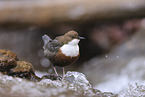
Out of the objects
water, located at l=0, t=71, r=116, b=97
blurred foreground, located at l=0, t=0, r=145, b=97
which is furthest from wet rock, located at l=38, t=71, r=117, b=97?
blurred foreground, located at l=0, t=0, r=145, b=97

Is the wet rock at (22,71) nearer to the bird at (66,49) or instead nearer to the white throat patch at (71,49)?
the bird at (66,49)

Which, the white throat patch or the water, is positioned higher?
the white throat patch

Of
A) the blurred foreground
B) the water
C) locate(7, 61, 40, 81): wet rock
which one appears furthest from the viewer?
the blurred foreground

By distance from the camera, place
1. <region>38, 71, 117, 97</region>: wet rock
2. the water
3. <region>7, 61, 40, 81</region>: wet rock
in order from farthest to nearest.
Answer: <region>7, 61, 40, 81</region>: wet rock
<region>38, 71, 117, 97</region>: wet rock
the water

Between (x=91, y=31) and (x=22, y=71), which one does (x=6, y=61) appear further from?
(x=91, y=31)

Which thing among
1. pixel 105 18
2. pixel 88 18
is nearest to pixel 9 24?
pixel 88 18

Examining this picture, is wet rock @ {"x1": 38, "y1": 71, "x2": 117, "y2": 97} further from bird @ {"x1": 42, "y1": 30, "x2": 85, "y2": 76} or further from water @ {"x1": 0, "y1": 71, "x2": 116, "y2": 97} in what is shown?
bird @ {"x1": 42, "y1": 30, "x2": 85, "y2": 76}

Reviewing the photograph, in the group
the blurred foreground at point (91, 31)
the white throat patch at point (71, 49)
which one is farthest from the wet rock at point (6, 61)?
the blurred foreground at point (91, 31)

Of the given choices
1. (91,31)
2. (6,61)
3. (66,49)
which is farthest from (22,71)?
(91,31)
